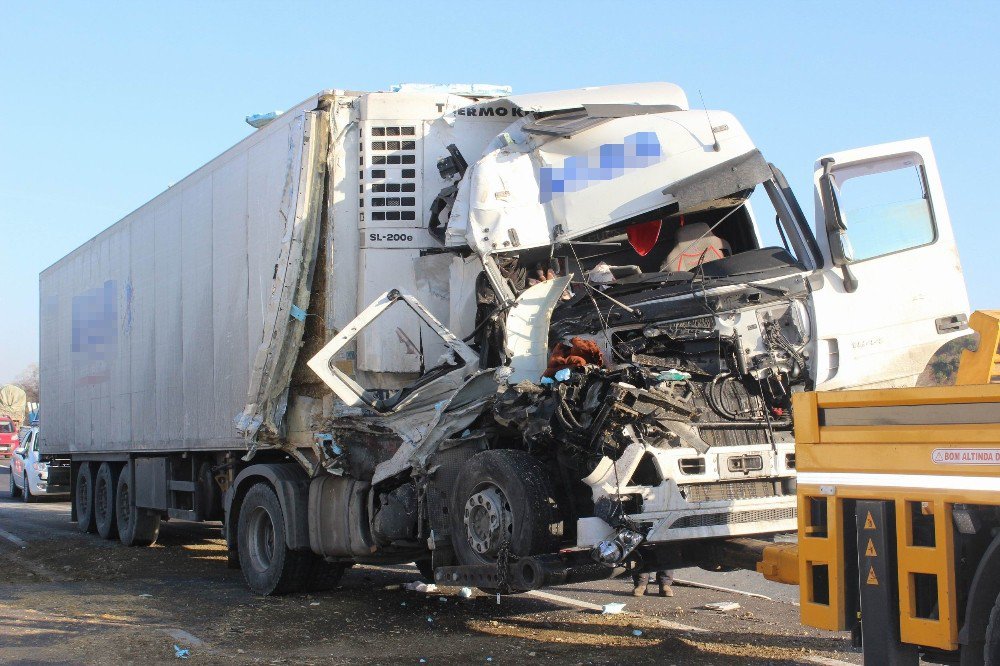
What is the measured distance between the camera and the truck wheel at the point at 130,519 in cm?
1302

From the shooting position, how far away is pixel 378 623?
25.1ft

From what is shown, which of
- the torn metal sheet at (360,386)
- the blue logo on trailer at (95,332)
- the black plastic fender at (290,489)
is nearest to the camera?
the torn metal sheet at (360,386)

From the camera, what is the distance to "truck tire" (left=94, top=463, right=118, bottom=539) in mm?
13836

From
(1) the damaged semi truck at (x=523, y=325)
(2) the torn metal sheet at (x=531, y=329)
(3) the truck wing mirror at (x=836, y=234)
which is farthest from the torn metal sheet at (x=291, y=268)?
(3) the truck wing mirror at (x=836, y=234)

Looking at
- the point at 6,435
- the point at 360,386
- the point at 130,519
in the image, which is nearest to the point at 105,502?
the point at 130,519

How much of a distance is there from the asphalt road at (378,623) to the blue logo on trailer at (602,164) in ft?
10.2

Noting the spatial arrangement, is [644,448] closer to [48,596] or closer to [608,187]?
[608,187]

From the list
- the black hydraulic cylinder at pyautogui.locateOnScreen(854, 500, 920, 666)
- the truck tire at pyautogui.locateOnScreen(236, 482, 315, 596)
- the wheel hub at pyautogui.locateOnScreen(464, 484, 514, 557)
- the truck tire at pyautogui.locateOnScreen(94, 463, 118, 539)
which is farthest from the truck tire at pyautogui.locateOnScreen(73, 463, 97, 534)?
the black hydraulic cylinder at pyautogui.locateOnScreen(854, 500, 920, 666)

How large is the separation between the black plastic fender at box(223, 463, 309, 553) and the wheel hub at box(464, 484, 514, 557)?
259 centimetres

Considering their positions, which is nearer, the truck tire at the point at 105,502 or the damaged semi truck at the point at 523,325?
the damaged semi truck at the point at 523,325

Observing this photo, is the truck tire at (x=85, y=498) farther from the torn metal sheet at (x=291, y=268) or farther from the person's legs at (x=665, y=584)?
the person's legs at (x=665, y=584)

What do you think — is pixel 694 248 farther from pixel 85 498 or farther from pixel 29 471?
pixel 29 471

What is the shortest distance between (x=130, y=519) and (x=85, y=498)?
2193 millimetres

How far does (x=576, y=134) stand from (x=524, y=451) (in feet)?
8.51
